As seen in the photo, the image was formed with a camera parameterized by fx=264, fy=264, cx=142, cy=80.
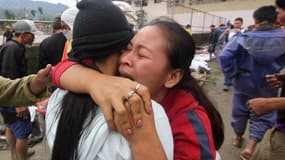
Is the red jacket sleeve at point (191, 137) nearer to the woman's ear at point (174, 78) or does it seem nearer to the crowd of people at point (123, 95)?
the crowd of people at point (123, 95)

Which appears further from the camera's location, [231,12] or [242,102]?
[231,12]

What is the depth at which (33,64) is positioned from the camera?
23.2 feet

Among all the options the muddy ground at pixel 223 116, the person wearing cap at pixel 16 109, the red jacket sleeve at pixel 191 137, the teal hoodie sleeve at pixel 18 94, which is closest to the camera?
the red jacket sleeve at pixel 191 137

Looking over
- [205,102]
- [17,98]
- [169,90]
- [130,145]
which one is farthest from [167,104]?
[17,98]

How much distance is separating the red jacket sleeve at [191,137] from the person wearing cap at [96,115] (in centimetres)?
10

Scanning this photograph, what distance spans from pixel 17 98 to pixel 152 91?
90 centimetres

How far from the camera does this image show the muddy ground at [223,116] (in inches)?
137

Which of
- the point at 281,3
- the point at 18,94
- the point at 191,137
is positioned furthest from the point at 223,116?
the point at 191,137

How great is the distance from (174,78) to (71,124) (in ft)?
1.51

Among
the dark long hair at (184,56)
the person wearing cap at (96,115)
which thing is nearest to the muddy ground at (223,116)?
the dark long hair at (184,56)

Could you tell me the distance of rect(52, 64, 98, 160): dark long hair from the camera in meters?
0.83

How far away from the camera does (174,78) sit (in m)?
1.09

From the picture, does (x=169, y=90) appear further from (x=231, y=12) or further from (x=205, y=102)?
(x=231, y=12)

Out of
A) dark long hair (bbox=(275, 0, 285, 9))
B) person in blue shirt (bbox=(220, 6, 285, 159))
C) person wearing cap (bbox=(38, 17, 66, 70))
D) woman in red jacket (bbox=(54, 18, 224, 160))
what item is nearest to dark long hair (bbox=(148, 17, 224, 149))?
woman in red jacket (bbox=(54, 18, 224, 160))
